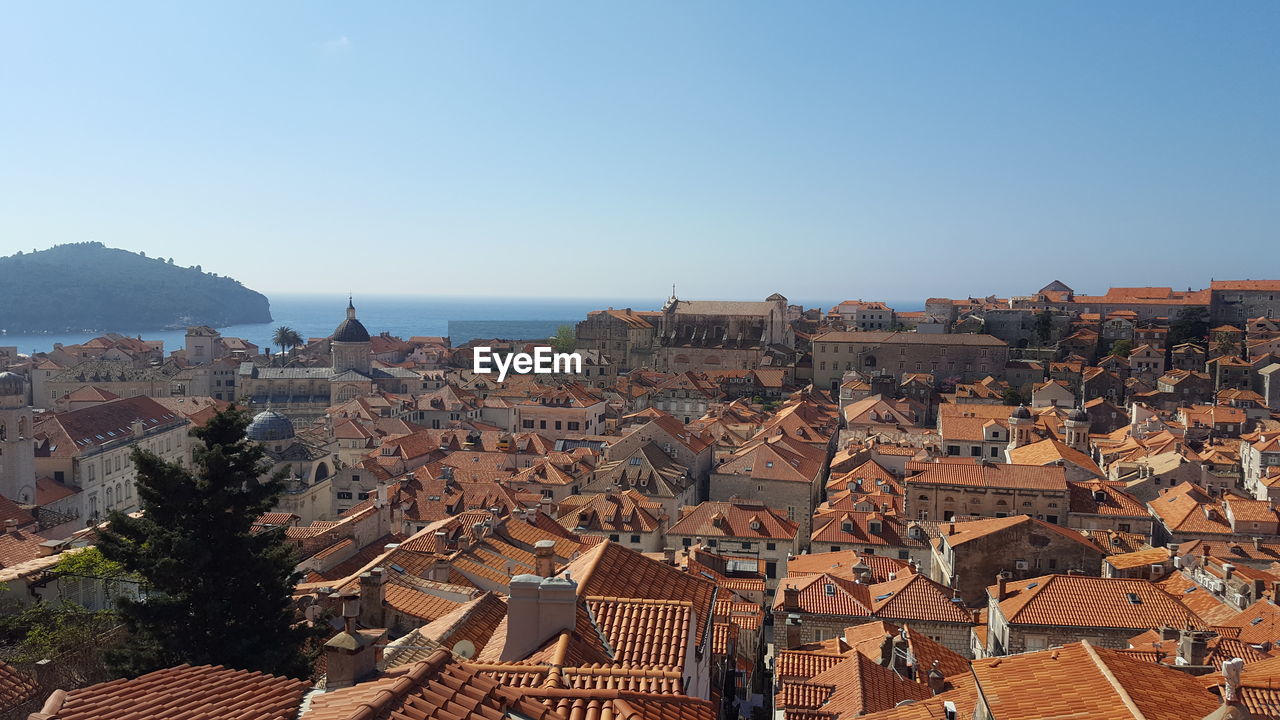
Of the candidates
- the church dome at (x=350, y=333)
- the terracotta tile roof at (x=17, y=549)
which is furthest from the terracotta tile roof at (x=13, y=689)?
the church dome at (x=350, y=333)

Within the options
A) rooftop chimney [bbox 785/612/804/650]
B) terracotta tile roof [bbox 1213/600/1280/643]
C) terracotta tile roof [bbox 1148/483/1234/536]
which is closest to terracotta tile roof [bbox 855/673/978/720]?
rooftop chimney [bbox 785/612/804/650]

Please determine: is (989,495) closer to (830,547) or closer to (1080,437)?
(830,547)

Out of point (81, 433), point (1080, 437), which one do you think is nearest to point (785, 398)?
point (1080, 437)

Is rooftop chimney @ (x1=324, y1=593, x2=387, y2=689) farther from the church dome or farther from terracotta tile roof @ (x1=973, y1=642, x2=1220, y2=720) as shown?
the church dome

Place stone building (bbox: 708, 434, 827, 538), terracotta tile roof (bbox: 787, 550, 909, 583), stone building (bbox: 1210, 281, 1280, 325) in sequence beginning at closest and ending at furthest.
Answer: terracotta tile roof (bbox: 787, 550, 909, 583) < stone building (bbox: 708, 434, 827, 538) < stone building (bbox: 1210, 281, 1280, 325)

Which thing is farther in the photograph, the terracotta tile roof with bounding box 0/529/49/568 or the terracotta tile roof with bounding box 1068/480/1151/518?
the terracotta tile roof with bounding box 1068/480/1151/518

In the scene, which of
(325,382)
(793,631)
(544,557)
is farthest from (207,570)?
(325,382)
